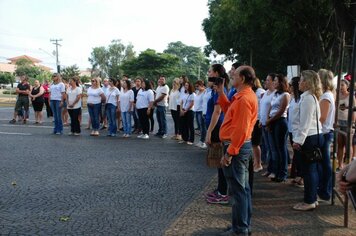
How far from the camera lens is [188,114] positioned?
40.7 ft

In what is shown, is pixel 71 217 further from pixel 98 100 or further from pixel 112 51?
pixel 112 51

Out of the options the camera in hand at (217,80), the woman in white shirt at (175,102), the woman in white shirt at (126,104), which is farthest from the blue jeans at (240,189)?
the woman in white shirt at (126,104)

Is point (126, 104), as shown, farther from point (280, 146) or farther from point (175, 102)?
point (280, 146)

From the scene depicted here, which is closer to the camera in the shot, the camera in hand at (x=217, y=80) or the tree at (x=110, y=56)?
the camera in hand at (x=217, y=80)

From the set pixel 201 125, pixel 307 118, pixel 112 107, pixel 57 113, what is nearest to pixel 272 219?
pixel 307 118

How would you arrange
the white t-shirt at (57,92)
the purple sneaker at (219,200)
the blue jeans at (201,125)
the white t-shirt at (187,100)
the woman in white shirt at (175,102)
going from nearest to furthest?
the purple sneaker at (219,200) → the blue jeans at (201,125) → the white t-shirt at (187,100) → the woman in white shirt at (175,102) → the white t-shirt at (57,92)

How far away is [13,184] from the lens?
6820 mm

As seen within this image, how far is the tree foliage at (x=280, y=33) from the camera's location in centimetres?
1836

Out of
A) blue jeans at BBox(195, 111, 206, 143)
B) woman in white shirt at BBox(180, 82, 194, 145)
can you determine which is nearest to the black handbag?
blue jeans at BBox(195, 111, 206, 143)

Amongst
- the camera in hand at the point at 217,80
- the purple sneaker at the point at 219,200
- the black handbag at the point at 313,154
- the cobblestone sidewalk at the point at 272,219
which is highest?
the camera in hand at the point at 217,80

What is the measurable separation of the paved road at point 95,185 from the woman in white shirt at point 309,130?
164 centimetres

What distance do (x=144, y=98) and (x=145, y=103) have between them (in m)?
0.16

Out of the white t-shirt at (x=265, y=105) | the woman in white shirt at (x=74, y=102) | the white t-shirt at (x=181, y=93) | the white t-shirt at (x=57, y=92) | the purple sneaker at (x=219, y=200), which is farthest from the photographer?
the white t-shirt at (x=57, y=92)

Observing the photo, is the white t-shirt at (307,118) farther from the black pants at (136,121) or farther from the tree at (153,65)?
the tree at (153,65)
